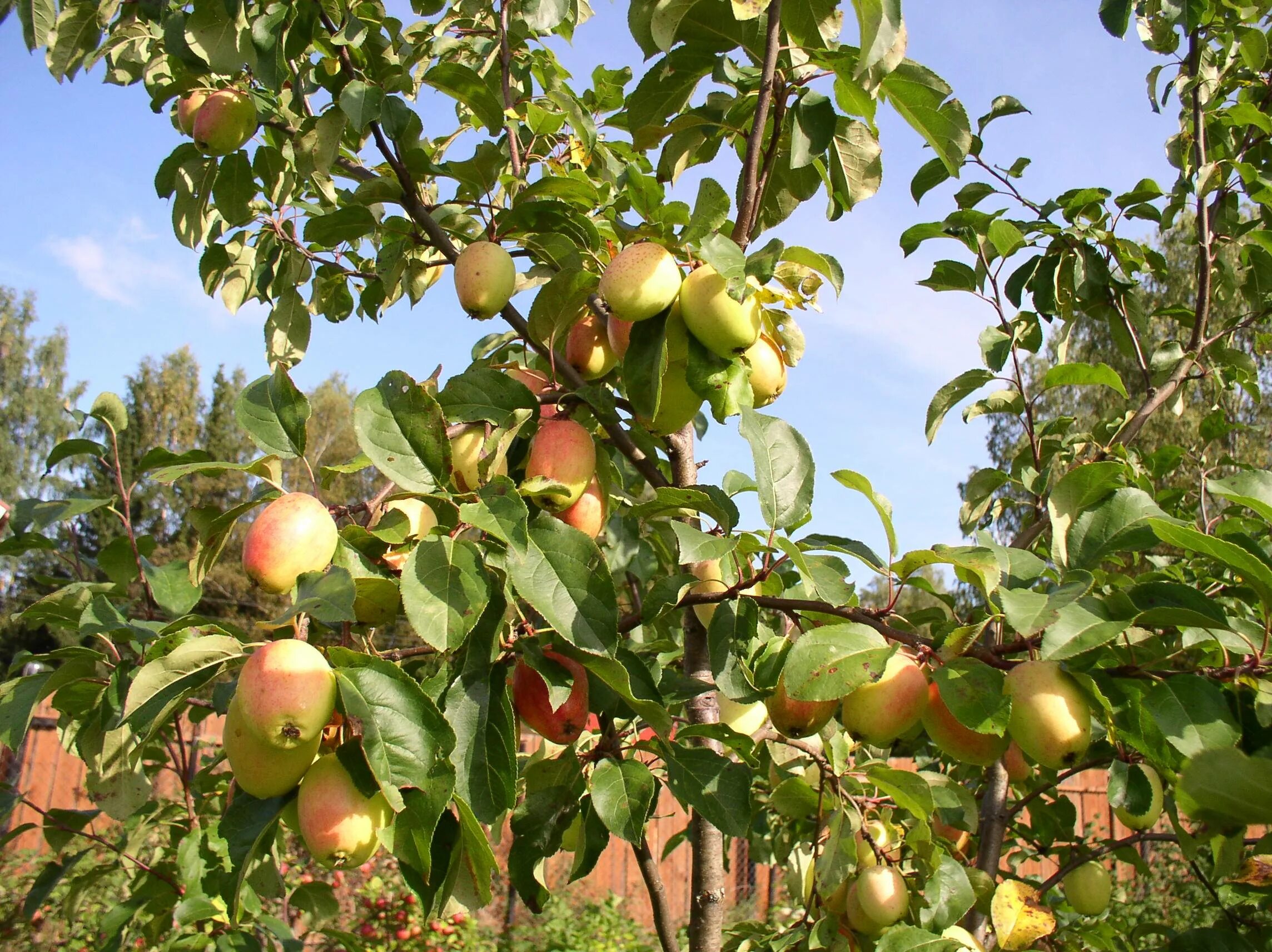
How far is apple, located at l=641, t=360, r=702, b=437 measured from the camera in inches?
40.1

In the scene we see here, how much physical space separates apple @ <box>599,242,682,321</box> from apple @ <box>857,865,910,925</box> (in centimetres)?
85

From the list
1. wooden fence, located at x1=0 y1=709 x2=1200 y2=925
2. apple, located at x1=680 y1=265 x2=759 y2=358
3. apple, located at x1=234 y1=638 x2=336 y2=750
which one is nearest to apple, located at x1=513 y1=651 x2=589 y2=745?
apple, located at x1=234 y1=638 x2=336 y2=750

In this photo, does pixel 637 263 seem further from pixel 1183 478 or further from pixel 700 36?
pixel 1183 478

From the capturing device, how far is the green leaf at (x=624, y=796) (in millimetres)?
1007

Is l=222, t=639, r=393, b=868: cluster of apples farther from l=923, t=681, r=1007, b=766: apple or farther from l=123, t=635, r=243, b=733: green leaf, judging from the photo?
l=923, t=681, r=1007, b=766: apple

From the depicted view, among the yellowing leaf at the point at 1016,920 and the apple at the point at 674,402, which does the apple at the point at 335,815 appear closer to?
the apple at the point at 674,402

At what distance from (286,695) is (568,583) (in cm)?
26

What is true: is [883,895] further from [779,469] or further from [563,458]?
[563,458]

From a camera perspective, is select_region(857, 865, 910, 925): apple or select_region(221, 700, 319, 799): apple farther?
select_region(857, 865, 910, 925): apple

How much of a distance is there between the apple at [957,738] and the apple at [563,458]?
17.2 inches

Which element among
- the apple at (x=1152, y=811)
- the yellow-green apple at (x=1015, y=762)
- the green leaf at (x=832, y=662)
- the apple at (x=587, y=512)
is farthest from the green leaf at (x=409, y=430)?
the apple at (x=1152, y=811)

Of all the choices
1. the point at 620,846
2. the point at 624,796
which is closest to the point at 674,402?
the point at 624,796

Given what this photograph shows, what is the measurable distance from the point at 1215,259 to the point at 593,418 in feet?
5.40

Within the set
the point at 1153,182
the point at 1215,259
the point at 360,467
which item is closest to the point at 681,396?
the point at 360,467
